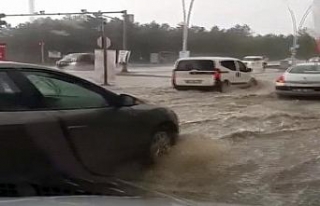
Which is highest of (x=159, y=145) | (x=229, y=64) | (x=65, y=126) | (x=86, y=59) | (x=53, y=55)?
(x=65, y=126)

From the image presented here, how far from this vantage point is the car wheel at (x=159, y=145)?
24.5ft

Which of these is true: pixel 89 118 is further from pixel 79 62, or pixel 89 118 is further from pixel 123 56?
pixel 123 56

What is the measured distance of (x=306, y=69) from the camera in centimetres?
1931

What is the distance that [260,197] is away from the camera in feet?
20.7

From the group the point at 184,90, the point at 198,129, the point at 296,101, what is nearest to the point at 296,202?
the point at 198,129

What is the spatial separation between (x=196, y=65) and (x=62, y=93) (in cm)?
1599

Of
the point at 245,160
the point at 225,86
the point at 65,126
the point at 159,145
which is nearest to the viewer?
the point at 65,126

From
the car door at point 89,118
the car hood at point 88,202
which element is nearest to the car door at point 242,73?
the car door at point 89,118

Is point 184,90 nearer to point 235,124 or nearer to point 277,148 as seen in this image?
point 235,124

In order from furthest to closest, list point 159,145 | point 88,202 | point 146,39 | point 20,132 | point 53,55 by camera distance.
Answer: point 146,39 → point 53,55 → point 159,145 → point 20,132 → point 88,202

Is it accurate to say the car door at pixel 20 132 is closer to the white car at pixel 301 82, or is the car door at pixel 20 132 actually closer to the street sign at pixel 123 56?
the white car at pixel 301 82

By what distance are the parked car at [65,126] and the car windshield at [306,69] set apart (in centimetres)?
1238

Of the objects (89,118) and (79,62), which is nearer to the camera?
(89,118)

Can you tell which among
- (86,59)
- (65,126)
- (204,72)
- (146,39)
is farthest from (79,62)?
(65,126)
